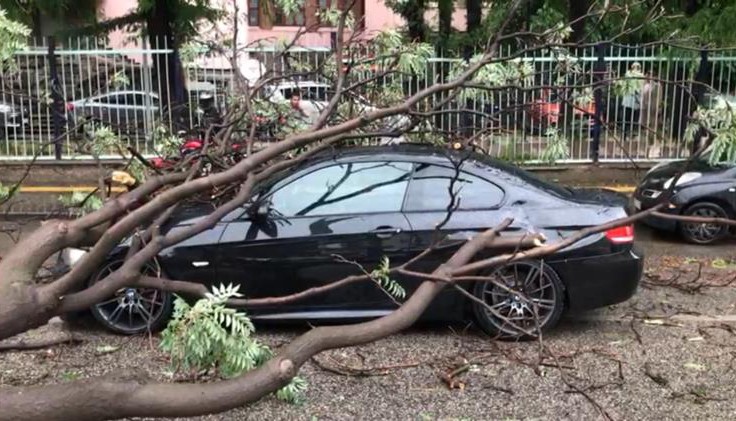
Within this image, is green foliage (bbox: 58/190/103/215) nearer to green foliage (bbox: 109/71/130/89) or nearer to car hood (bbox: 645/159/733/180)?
green foliage (bbox: 109/71/130/89)

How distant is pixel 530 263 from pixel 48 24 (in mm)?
11846

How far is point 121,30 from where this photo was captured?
613 inches

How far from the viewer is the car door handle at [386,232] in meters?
5.98

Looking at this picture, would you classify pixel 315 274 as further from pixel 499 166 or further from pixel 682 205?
pixel 682 205

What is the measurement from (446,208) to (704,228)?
→ 4.92 m

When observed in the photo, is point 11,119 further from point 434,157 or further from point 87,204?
point 434,157

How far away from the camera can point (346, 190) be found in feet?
20.1

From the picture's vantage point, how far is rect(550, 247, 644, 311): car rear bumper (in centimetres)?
604

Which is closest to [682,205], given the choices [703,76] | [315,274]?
[703,76]

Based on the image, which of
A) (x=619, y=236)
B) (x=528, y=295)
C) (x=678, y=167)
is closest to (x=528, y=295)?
(x=528, y=295)

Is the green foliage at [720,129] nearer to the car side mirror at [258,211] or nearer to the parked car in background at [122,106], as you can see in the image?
the car side mirror at [258,211]

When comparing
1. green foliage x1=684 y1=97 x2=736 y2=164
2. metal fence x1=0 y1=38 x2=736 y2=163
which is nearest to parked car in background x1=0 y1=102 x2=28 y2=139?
metal fence x1=0 y1=38 x2=736 y2=163

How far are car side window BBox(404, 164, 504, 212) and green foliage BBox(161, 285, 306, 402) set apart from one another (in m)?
3.08

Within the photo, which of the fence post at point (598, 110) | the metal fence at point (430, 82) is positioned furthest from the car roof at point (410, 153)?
the fence post at point (598, 110)
